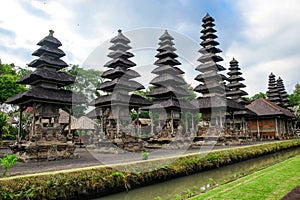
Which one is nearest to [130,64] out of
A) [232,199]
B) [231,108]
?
[231,108]

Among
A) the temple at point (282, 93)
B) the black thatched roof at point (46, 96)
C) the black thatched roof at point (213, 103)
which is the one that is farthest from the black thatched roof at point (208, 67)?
the temple at point (282, 93)

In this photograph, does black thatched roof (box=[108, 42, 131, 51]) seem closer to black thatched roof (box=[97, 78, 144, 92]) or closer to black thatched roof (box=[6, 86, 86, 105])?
black thatched roof (box=[97, 78, 144, 92])

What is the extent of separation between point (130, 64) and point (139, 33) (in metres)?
7.45

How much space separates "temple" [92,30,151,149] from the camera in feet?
54.6

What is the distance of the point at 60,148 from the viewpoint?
491 inches

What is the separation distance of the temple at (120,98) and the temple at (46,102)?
11.4 ft

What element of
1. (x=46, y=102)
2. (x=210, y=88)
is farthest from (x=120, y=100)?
(x=210, y=88)

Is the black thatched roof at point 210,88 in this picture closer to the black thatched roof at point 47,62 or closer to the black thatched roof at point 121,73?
the black thatched roof at point 121,73

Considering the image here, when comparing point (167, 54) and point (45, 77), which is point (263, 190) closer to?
point (45, 77)

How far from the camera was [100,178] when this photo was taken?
24.4 ft

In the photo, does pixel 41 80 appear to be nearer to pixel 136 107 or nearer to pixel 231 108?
pixel 136 107

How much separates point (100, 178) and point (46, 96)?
22.8 feet

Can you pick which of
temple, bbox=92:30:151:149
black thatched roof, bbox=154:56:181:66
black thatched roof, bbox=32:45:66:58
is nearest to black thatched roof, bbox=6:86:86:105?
black thatched roof, bbox=32:45:66:58

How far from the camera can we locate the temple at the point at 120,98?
1665cm
